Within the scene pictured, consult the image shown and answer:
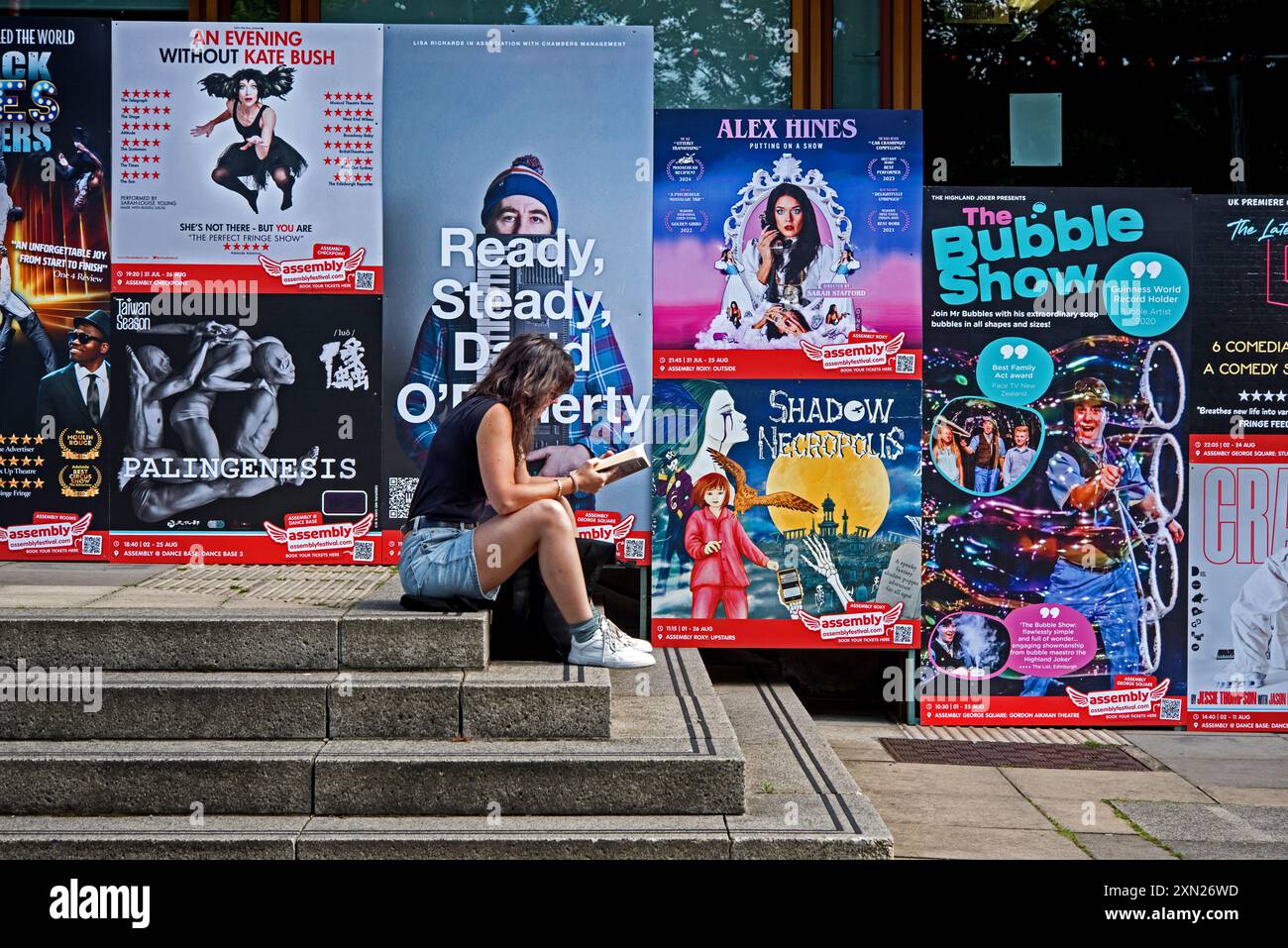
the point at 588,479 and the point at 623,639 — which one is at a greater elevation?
the point at 588,479

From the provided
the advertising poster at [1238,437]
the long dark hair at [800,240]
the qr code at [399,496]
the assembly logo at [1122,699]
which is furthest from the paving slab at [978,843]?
the qr code at [399,496]

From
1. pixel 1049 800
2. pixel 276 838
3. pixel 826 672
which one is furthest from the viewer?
pixel 826 672

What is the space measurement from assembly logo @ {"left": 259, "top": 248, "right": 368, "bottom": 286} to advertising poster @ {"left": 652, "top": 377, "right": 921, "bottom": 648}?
5.68 feet

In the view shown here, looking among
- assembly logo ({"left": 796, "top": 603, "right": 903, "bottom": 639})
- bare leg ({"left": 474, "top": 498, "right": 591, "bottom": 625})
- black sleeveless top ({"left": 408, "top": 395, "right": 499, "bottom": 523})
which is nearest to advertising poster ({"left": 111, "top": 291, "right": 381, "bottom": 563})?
black sleeveless top ({"left": 408, "top": 395, "right": 499, "bottom": 523})

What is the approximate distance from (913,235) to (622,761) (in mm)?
3565

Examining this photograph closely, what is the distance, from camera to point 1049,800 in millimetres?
6027

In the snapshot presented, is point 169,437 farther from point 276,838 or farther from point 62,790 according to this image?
point 276,838

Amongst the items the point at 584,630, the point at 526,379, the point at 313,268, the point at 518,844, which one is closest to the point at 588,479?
the point at 526,379

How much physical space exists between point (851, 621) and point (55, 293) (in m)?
4.55

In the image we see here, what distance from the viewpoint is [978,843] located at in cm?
538

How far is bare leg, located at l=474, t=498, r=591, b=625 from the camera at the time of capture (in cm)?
544

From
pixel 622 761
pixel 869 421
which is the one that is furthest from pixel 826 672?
pixel 622 761

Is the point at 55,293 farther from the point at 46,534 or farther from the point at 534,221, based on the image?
the point at 534,221

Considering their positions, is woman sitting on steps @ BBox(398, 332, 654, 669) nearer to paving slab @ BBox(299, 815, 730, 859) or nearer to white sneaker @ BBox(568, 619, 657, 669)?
white sneaker @ BBox(568, 619, 657, 669)
